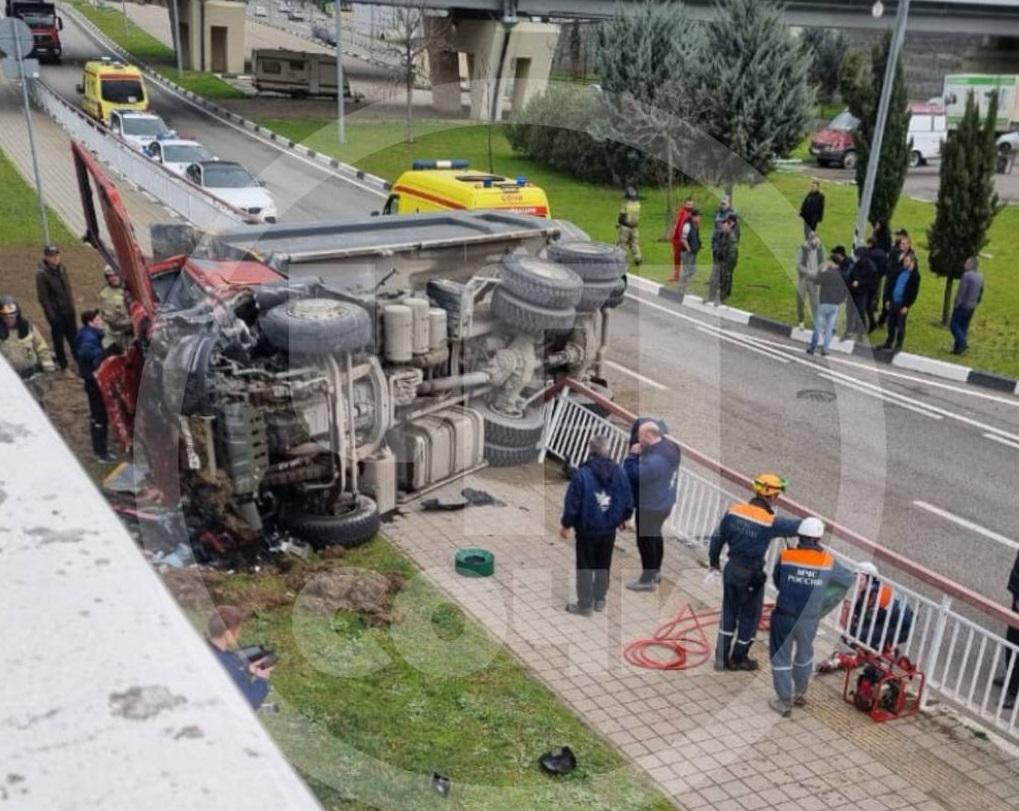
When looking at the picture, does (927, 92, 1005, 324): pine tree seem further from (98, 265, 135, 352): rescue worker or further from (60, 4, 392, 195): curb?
(60, 4, 392, 195): curb

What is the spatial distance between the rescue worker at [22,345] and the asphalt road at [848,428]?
654 centimetres

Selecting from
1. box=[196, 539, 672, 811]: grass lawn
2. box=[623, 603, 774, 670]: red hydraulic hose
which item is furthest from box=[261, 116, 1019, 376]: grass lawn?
box=[196, 539, 672, 811]: grass lawn

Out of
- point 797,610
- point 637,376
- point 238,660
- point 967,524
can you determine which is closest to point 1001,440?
point 967,524

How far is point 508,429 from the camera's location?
35.2ft

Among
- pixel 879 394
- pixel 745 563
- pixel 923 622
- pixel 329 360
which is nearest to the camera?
pixel 745 563

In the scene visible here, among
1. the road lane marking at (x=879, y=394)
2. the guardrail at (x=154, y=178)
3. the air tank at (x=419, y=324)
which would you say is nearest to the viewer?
the air tank at (x=419, y=324)

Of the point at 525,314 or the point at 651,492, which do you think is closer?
the point at 651,492

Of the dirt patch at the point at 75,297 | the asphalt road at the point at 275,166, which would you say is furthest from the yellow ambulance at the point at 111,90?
the dirt patch at the point at 75,297

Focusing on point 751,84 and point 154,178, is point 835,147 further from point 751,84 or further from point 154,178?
point 154,178

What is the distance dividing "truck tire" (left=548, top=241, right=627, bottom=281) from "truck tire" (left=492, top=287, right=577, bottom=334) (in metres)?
0.90

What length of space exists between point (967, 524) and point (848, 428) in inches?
109

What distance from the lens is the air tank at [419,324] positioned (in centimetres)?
932

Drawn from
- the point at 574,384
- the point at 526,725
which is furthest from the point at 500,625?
the point at 574,384

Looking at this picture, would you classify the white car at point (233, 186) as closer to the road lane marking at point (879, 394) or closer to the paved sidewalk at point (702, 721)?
the road lane marking at point (879, 394)
